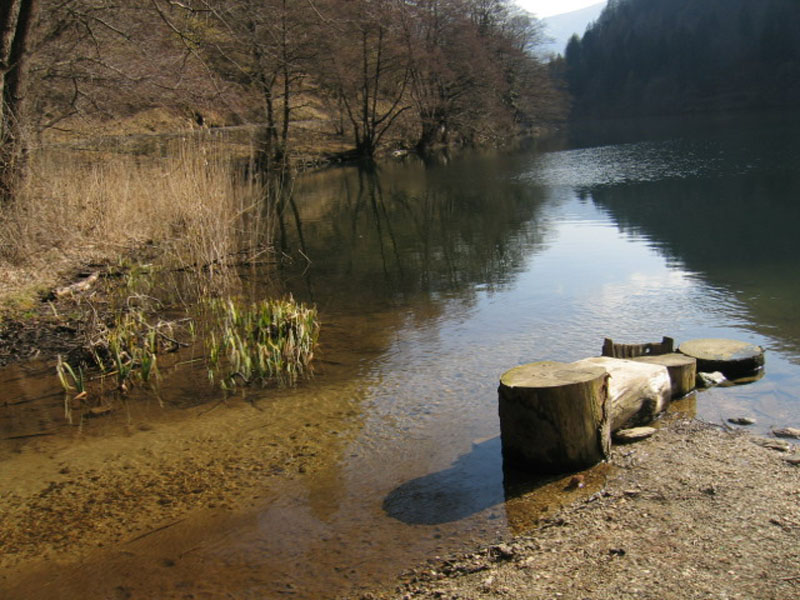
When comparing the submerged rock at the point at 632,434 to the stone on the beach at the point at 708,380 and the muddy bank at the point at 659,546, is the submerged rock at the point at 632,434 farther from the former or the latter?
the stone on the beach at the point at 708,380

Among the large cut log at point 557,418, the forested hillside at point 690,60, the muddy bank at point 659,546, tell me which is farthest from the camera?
the forested hillside at point 690,60

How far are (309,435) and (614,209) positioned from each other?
1412 cm

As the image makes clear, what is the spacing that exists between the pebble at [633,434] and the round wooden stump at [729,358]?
1.39 meters

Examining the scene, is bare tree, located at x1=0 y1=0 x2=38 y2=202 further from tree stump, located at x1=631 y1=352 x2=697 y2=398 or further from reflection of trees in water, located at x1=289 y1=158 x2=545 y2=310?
tree stump, located at x1=631 y1=352 x2=697 y2=398

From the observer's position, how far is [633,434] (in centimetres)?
530

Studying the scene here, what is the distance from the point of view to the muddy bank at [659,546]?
11.2 ft

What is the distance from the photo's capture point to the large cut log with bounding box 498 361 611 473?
4.71 meters

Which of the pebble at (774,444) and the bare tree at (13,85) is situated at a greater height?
the bare tree at (13,85)

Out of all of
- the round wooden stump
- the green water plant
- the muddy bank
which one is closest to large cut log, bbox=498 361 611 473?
the muddy bank

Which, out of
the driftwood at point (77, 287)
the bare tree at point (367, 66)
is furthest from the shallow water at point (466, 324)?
the bare tree at point (367, 66)

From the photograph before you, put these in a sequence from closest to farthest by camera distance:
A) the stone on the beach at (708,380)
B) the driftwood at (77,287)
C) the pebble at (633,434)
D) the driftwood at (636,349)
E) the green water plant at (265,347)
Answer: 1. the pebble at (633,434)
2. the stone on the beach at (708,380)
3. the driftwood at (636,349)
4. the green water plant at (265,347)
5. the driftwood at (77,287)

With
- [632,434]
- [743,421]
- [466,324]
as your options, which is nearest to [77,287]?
[466,324]

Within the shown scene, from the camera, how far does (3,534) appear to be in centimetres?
459

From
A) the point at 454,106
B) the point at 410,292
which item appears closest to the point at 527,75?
the point at 454,106
